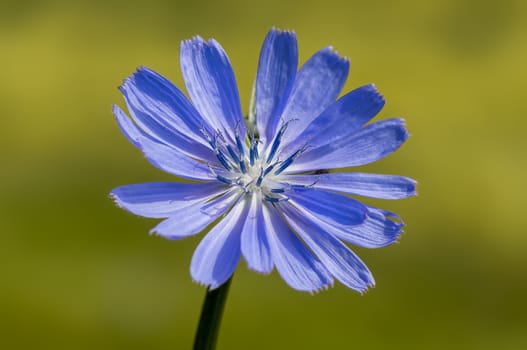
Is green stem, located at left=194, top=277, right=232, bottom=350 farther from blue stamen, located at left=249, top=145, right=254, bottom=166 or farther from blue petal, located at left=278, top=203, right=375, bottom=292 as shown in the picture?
blue stamen, located at left=249, top=145, right=254, bottom=166

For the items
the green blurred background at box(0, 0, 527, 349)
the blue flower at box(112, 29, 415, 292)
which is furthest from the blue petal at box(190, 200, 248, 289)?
the green blurred background at box(0, 0, 527, 349)

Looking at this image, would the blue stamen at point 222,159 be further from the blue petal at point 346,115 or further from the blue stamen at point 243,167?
the blue petal at point 346,115

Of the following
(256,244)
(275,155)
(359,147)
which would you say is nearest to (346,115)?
(359,147)

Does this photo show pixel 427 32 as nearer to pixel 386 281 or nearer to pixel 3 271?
pixel 386 281

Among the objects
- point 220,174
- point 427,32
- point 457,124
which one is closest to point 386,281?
point 457,124

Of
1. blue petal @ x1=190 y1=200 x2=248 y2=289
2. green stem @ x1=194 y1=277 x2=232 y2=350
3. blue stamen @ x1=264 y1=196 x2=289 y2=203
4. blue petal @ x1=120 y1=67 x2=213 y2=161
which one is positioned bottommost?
green stem @ x1=194 y1=277 x2=232 y2=350
